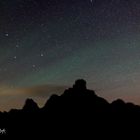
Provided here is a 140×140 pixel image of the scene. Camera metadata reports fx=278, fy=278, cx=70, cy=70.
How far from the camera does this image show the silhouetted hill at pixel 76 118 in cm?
11156

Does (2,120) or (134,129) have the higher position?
(2,120)

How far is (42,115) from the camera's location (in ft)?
431

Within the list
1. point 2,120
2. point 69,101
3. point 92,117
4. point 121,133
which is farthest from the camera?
point 2,120

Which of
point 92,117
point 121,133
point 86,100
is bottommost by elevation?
point 121,133

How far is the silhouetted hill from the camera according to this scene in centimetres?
11156

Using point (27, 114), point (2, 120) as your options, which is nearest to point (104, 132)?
point (27, 114)

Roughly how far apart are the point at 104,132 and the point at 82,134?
8.72 metres

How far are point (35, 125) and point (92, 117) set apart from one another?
2539cm

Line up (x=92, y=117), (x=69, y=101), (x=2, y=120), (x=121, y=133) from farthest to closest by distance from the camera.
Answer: (x=2, y=120) → (x=69, y=101) → (x=92, y=117) → (x=121, y=133)

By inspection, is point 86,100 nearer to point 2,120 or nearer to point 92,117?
point 92,117

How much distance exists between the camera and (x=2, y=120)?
139 metres

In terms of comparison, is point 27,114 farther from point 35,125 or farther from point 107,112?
point 107,112

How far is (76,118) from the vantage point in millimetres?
124125

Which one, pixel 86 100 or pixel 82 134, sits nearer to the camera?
pixel 82 134
